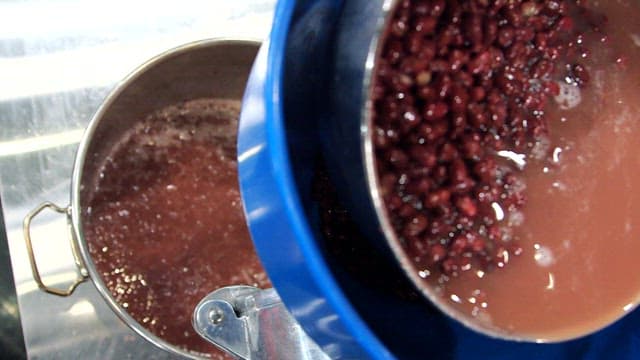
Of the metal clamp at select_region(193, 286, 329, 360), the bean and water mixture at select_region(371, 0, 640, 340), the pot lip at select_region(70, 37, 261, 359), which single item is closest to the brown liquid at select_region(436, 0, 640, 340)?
the bean and water mixture at select_region(371, 0, 640, 340)

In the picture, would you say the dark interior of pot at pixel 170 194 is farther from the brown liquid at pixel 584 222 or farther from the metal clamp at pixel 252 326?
the brown liquid at pixel 584 222

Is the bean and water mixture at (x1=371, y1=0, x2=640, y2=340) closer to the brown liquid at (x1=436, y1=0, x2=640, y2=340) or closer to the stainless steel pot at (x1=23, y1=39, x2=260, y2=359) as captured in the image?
the brown liquid at (x1=436, y1=0, x2=640, y2=340)

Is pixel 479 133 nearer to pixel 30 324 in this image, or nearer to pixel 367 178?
pixel 367 178

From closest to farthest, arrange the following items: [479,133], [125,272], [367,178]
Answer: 1. [367,178]
2. [479,133]
3. [125,272]

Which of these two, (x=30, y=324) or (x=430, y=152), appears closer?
(x=430, y=152)

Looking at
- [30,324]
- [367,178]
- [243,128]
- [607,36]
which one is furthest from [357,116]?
[30,324]

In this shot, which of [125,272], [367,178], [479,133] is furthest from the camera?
[125,272]

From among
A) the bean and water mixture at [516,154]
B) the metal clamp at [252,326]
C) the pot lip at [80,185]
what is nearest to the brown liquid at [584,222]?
the bean and water mixture at [516,154]
